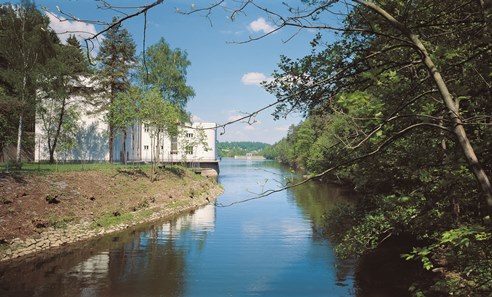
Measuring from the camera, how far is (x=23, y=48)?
107ft

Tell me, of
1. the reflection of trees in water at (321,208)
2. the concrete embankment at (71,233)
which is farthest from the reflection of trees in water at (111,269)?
the reflection of trees in water at (321,208)

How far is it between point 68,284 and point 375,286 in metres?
12.4

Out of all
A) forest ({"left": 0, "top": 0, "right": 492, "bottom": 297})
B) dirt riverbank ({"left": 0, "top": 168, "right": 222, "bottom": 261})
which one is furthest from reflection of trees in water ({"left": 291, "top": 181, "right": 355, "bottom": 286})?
dirt riverbank ({"left": 0, "top": 168, "right": 222, "bottom": 261})

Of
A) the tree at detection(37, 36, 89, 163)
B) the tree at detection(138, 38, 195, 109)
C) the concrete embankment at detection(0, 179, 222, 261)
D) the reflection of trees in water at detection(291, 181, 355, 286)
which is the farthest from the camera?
the tree at detection(138, 38, 195, 109)

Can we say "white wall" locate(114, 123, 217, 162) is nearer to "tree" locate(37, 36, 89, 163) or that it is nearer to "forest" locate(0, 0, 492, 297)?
"tree" locate(37, 36, 89, 163)

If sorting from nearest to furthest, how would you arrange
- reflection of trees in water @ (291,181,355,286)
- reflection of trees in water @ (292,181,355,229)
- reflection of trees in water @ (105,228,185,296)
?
1. reflection of trees in water @ (105,228,185,296)
2. reflection of trees in water @ (291,181,355,286)
3. reflection of trees in water @ (292,181,355,229)

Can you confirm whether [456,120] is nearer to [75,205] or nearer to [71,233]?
[71,233]

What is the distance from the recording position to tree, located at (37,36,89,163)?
35344 millimetres

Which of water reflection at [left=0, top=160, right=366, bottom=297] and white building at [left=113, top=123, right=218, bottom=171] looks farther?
white building at [left=113, top=123, right=218, bottom=171]

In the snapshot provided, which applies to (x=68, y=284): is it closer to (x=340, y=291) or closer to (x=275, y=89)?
(x=340, y=291)

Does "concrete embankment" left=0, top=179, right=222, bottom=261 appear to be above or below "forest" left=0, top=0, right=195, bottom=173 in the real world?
below

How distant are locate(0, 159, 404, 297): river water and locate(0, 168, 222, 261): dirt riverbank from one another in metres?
1.63

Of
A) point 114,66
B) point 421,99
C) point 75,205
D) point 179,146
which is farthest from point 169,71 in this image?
point 421,99

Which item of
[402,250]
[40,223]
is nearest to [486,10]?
[402,250]
